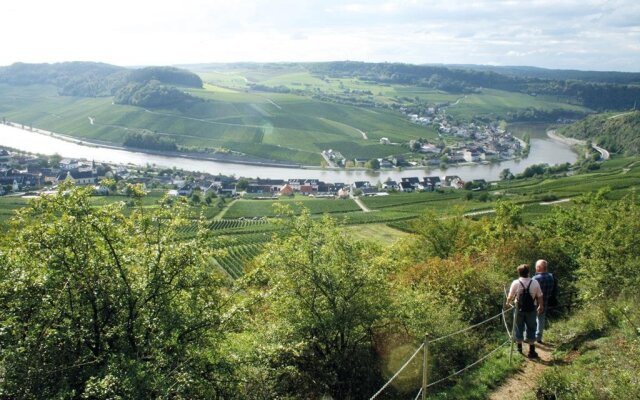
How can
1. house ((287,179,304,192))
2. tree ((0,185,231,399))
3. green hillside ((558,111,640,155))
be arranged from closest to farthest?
tree ((0,185,231,399)) → house ((287,179,304,192)) → green hillside ((558,111,640,155))

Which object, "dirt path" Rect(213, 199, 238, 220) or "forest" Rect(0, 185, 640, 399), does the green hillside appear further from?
"forest" Rect(0, 185, 640, 399)

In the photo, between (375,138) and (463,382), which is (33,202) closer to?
(463,382)

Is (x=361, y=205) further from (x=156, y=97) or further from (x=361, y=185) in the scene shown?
(x=156, y=97)

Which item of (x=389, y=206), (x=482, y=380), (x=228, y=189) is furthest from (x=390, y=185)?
(x=482, y=380)

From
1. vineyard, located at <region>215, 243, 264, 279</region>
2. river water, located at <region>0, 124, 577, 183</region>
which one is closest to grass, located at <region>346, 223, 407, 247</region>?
→ vineyard, located at <region>215, 243, 264, 279</region>

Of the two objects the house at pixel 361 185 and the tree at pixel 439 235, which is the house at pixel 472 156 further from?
the tree at pixel 439 235
